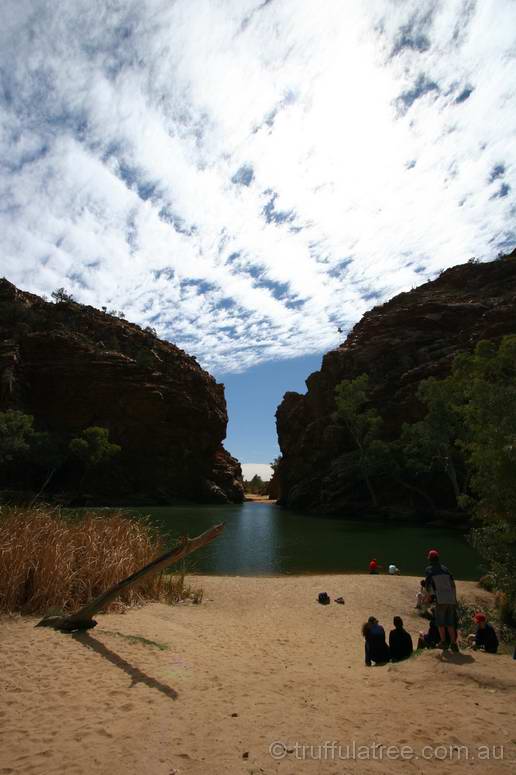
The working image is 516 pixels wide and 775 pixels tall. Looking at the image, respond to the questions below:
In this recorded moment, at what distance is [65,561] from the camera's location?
10.5 metres

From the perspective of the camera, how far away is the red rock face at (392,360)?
6094 centimetres

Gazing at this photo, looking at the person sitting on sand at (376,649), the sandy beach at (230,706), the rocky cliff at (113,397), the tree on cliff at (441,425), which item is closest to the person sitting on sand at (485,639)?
the sandy beach at (230,706)

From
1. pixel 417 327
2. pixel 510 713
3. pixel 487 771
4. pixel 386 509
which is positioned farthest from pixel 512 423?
pixel 417 327

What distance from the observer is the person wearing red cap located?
8719mm

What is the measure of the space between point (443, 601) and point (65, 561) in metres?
8.49

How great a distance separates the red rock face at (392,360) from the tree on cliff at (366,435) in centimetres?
456

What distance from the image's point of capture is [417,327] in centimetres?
7294

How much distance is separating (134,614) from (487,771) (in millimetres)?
8649

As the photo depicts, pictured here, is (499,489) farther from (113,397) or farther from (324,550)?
(113,397)

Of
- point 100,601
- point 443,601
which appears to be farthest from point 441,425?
point 100,601

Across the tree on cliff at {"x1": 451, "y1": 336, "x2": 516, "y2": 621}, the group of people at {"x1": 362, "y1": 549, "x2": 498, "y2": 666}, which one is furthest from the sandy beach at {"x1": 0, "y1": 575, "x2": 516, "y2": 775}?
the tree on cliff at {"x1": 451, "y1": 336, "x2": 516, "y2": 621}

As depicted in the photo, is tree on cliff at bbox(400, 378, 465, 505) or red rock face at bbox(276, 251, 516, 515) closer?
tree on cliff at bbox(400, 378, 465, 505)

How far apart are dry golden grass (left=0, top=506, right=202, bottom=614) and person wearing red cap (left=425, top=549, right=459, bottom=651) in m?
6.50

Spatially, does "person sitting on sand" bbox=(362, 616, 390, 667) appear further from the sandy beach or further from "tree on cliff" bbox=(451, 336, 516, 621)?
Result: "tree on cliff" bbox=(451, 336, 516, 621)
